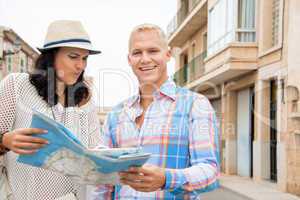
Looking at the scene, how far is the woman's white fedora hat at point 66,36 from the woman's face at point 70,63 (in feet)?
0.19

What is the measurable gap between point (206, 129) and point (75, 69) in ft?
2.97

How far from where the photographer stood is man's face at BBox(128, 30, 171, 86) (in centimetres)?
222

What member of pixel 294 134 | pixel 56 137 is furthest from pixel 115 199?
pixel 294 134

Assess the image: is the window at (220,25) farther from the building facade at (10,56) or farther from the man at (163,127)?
the man at (163,127)

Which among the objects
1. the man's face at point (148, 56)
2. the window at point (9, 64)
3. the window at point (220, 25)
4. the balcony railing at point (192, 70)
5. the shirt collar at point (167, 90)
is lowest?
the shirt collar at point (167, 90)

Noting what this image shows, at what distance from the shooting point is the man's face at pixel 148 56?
222 centimetres

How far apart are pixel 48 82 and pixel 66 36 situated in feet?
0.92

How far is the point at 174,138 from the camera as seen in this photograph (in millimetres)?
2137

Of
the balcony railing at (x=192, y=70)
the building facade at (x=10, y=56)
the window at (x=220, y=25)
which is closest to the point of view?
the window at (x=220, y=25)

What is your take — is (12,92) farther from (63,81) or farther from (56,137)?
(56,137)

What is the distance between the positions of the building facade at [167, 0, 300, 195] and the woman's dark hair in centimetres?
1010

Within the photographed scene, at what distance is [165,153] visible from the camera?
84.1 inches

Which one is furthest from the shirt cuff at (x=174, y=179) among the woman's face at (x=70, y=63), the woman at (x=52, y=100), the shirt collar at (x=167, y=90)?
the woman's face at (x=70, y=63)

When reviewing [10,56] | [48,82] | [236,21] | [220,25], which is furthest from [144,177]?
[10,56]
